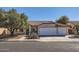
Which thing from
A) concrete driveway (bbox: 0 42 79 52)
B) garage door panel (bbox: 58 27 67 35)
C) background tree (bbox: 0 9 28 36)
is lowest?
concrete driveway (bbox: 0 42 79 52)

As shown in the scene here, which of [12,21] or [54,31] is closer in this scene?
[54,31]

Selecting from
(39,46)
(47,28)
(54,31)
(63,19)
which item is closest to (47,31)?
(47,28)

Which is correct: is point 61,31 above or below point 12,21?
below

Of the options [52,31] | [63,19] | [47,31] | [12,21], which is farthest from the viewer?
[12,21]

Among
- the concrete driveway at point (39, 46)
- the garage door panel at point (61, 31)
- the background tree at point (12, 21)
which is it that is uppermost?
the background tree at point (12, 21)

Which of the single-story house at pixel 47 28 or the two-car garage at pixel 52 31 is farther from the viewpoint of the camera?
the two-car garage at pixel 52 31

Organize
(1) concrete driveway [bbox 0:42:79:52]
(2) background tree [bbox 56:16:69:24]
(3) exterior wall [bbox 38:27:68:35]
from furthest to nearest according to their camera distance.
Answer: (3) exterior wall [bbox 38:27:68:35]
(1) concrete driveway [bbox 0:42:79:52]
(2) background tree [bbox 56:16:69:24]

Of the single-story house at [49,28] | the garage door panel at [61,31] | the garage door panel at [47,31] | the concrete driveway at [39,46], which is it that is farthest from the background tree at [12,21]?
the garage door panel at [61,31]

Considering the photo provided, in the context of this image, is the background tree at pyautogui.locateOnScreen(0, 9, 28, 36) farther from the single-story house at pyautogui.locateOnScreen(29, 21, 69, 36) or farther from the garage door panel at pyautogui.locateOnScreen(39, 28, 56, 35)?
the garage door panel at pyautogui.locateOnScreen(39, 28, 56, 35)

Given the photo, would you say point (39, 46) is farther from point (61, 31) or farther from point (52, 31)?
point (61, 31)

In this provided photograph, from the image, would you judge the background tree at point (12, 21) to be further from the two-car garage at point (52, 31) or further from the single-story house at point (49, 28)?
the two-car garage at point (52, 31)

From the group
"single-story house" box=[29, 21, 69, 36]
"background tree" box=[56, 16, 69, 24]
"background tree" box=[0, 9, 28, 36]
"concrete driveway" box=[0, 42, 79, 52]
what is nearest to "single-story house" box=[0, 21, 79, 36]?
"single-story house" box=[29, 21, 69, 36]
